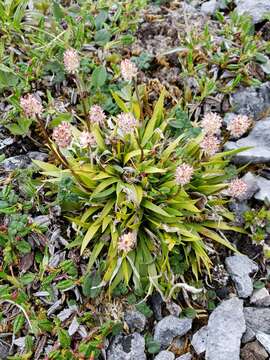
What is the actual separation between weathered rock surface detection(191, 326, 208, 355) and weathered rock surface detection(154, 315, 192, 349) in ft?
0.28

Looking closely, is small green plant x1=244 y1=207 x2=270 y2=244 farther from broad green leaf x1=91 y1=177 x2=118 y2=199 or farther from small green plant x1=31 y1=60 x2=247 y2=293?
broad green leaf x1=91 y1=177 x2=118 y2=199

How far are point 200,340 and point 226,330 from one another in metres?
0.21

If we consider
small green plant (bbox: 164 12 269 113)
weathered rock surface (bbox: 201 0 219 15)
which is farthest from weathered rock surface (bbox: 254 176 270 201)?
weathered rock surface (bbox: 201 0 219 15)

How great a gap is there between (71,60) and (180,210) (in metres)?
1.37

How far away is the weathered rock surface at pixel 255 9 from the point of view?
16.4ft

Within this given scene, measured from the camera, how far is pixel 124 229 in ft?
12.2

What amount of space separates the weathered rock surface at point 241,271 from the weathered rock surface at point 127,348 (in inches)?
33.7

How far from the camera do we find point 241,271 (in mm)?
3951

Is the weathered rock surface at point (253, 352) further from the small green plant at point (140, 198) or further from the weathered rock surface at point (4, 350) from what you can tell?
the weathered rock surface at point (4, 350)

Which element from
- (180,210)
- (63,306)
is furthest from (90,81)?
(63,306)

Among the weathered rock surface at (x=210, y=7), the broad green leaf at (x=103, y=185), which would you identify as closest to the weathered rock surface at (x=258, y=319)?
the broad green leaf at (x=103, y=185)

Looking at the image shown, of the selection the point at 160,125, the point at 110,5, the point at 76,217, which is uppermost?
the point at 110,5

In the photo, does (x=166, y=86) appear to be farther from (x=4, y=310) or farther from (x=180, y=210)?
(x=4, y=310)

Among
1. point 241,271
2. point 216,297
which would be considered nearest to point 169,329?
point 216,297
